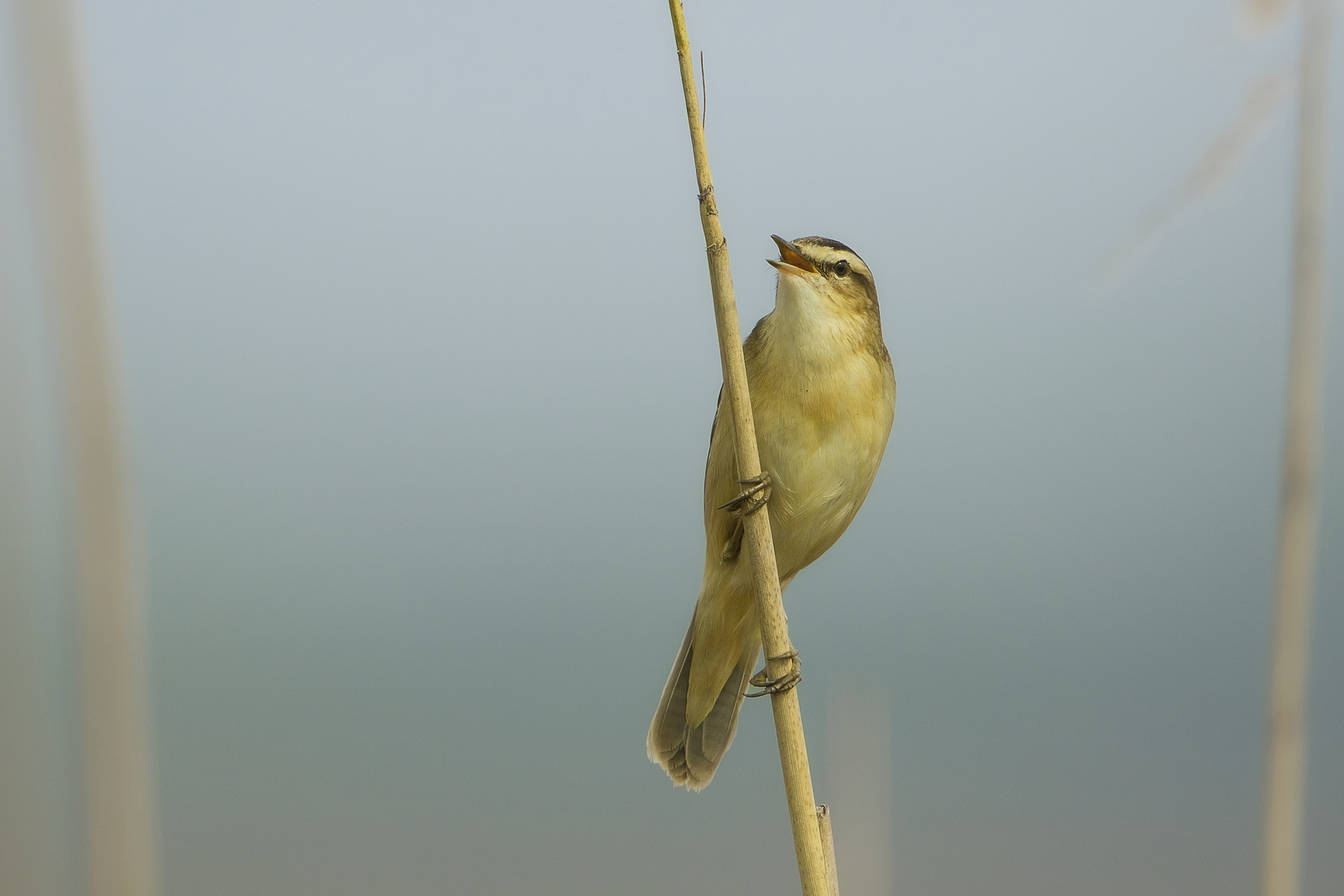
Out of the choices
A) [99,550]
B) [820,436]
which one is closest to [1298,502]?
[820,436]

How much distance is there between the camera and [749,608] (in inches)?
79.3

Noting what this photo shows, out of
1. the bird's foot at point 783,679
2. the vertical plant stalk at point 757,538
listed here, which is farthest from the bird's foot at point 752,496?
the bird's foot at point 783,679

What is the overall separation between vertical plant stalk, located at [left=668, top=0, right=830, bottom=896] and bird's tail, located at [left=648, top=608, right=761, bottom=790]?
2.29ft

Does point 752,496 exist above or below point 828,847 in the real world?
above

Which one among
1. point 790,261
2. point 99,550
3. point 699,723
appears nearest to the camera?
point 99,550

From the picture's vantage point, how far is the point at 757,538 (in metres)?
1.35

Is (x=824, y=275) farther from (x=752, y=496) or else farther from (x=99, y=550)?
(x=99, y=550)

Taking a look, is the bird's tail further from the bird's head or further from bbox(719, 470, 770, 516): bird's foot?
the bird's head

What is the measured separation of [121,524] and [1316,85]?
1.58 meters

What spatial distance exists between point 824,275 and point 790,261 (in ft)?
0.24

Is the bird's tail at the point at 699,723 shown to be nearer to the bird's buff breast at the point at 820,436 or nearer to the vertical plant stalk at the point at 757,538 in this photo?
the bird's buff breast at the point at 820,436

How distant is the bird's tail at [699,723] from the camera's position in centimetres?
199

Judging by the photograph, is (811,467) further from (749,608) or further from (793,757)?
(793,757)

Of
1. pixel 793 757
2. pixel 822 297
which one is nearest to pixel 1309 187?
pixel 822 297
